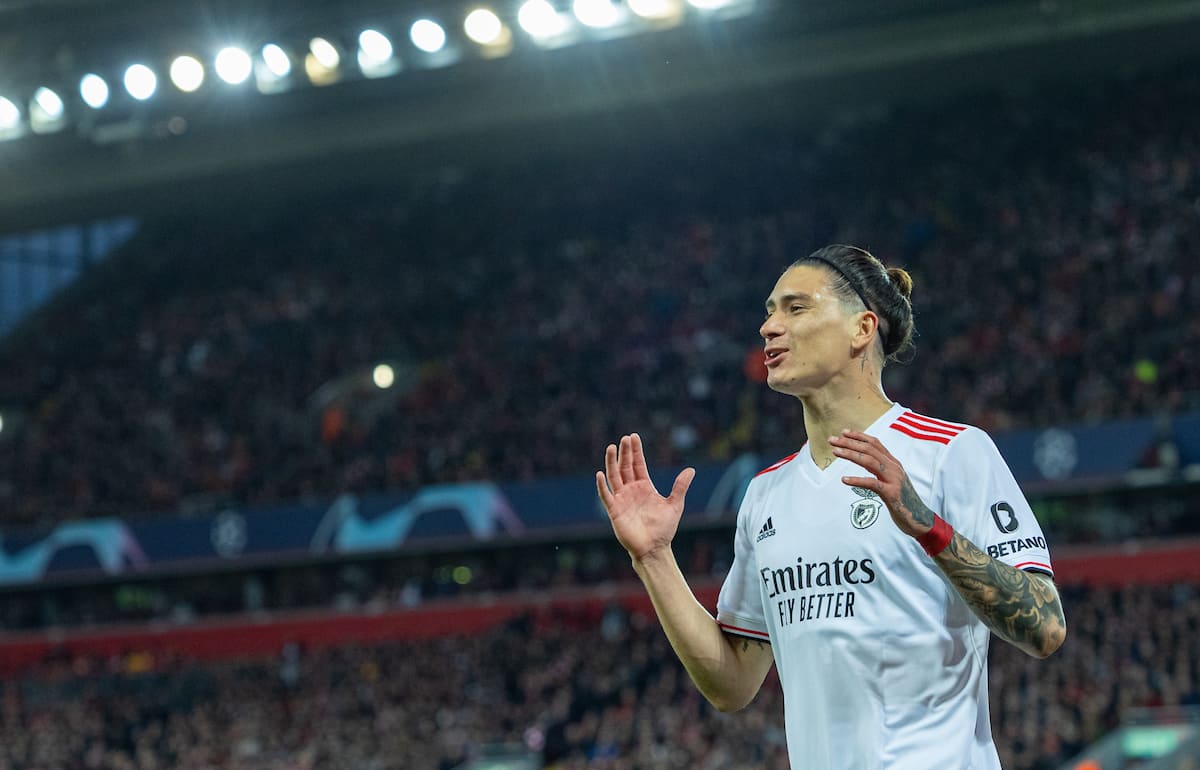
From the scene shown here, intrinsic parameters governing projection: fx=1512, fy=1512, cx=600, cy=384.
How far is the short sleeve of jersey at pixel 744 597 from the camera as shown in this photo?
3.53 m

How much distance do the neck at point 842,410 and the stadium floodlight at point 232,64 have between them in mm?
20292

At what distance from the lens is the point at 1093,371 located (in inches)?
933

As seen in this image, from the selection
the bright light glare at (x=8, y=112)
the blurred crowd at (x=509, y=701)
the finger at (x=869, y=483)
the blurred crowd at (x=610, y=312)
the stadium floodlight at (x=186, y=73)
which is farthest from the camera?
the blurred crowd at (x=610, y=312)

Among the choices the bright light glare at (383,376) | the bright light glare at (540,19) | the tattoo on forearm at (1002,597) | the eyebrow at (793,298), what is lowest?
the tattoo on forearm at (1002,597)

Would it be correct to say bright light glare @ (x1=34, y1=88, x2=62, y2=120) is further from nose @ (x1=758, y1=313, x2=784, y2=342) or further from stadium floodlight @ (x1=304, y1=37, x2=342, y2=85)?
nose @ (x1=758, y1=313, x2=784, y2=342)

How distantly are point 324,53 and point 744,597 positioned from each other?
2055 cm

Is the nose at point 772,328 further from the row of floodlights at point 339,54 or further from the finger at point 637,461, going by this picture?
the row of floodlights at point 339,54

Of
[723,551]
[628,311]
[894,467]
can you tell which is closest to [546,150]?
[628,311]

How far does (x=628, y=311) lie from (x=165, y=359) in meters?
11.6

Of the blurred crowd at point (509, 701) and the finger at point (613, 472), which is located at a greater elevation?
the finger at point (613, 472)

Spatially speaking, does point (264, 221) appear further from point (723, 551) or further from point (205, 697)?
point (723, 551)

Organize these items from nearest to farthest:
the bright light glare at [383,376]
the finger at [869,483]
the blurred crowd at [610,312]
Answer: the finger at [869,483]
the blurred crowd at [610,312]
the bright light glare at [383,376]

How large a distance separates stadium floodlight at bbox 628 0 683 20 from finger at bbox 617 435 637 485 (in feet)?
64.1

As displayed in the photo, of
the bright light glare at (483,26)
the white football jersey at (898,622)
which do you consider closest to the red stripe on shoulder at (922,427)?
the white football jersey at (898,622)
